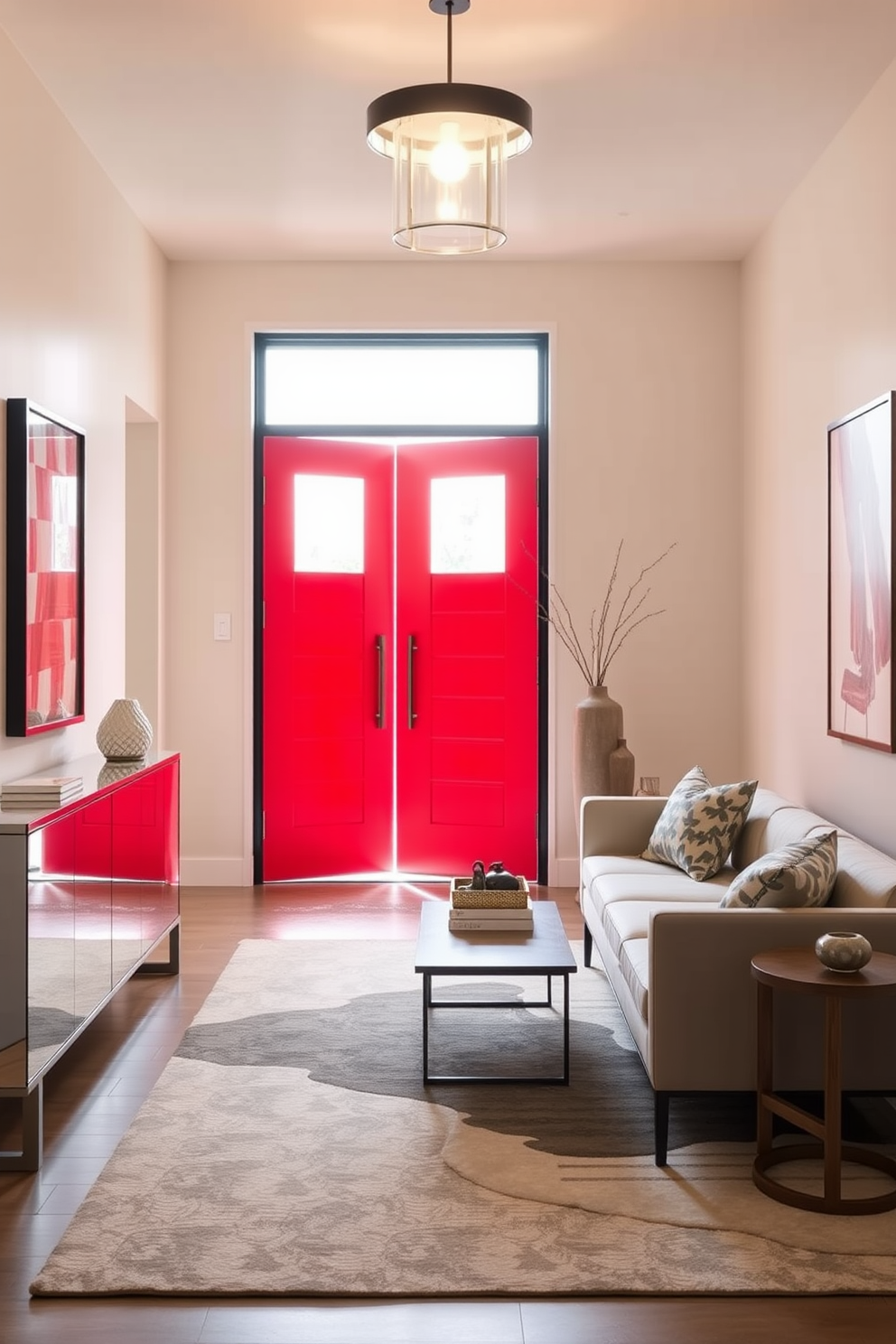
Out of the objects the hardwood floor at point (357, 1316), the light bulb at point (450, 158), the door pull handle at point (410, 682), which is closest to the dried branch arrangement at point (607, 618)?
the door pull handle at point (410, 682)

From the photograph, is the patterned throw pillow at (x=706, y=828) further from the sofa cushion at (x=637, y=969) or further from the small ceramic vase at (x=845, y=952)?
the small ceramic vase at (x=845, y=952)

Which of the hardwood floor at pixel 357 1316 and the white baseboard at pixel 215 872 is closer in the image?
the hardwood floor at pixel 357 1316

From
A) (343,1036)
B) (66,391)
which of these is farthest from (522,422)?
(343,1036)

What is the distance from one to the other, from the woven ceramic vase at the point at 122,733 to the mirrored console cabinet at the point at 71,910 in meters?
0.04

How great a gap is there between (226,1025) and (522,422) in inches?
146

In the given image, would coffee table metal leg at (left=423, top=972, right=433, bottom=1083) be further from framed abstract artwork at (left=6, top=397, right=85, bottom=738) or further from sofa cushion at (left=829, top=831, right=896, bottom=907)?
framed abstract artwork at (left=6, top=397, right=85, bottom=738)

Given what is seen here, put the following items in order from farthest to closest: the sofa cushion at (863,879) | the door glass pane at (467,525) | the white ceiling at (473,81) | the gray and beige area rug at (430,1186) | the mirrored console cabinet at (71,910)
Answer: the door glass pane at (467,525)
the white ceiling at (473,81)
the sofa cushion at (863,879)
the mirrored console cabinet at (71,910)
the gray and beige area rug at (430,1186)

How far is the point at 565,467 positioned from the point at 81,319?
8.68ft

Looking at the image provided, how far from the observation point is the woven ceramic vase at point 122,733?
14.6 feet

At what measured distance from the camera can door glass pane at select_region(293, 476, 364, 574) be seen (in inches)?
262

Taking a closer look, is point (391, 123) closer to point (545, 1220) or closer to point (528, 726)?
point (545, 1220)

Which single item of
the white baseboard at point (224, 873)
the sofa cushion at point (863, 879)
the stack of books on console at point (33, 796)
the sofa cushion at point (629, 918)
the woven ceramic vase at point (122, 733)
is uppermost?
the woven ceramic vase at point (122, 733)

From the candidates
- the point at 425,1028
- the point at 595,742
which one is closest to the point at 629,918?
the point at 425,1028

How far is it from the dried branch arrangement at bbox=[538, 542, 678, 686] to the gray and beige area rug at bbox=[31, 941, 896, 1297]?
274cm
